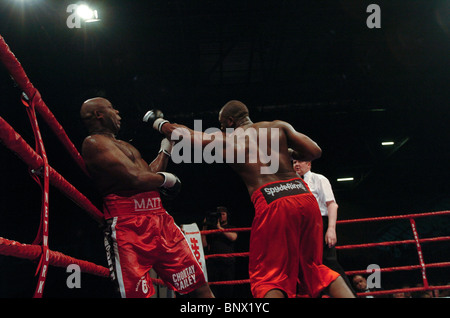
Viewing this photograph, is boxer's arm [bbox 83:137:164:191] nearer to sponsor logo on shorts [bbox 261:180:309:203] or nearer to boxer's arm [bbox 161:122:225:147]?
boxer's arm [bbox 161:122:225:147]

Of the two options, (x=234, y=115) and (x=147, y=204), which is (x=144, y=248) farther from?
(x=234, y=115)

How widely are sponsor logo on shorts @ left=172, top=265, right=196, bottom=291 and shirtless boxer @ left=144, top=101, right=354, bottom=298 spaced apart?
337 millimetres

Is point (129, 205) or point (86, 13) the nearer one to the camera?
point (129, 205)

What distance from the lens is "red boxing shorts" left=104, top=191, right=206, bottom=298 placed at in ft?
5.37

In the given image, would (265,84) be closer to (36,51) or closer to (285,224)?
(36,51)

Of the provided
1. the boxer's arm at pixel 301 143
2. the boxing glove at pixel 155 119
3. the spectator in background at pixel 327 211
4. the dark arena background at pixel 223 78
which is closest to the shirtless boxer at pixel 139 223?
the boxing glove at pixel 155 119

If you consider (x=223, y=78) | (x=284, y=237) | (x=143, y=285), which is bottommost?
(x=143, y=285)

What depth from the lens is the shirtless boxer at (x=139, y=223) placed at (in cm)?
170

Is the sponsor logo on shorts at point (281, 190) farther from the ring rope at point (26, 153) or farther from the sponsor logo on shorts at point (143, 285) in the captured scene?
the ring rope at point (26, 153)

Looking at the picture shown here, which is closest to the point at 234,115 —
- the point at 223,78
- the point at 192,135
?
the point at 192,135

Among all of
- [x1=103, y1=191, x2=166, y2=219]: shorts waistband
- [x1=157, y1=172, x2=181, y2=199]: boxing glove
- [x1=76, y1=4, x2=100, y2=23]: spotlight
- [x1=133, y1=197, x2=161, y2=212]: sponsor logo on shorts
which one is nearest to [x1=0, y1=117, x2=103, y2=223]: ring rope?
[x1=103, y1=191, x2=166, y2=219]: shorts waistband

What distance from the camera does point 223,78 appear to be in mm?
6734

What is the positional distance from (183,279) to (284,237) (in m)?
0.58

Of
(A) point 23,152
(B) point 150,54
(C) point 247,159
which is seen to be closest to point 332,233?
(C) point 247,159
